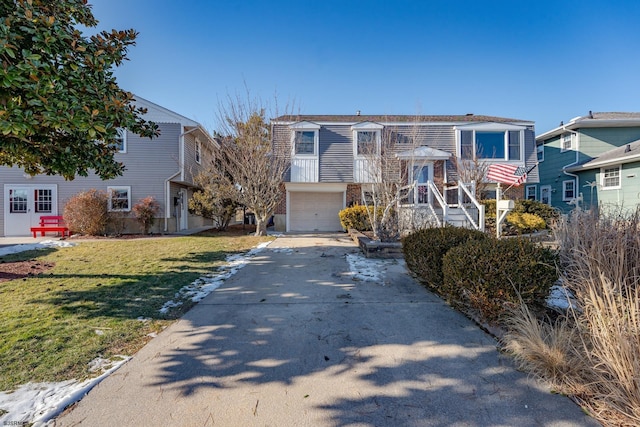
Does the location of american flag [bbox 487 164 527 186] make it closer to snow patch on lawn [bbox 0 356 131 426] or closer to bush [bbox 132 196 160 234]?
snow patch on lawn [bbox 0 356 131 426]

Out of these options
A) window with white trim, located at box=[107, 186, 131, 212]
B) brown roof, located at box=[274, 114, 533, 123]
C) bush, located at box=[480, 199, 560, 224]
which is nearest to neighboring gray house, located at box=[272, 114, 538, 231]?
brown roof, located at box=[274, 114, 533, 123]

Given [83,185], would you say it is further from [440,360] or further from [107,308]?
[440,360]

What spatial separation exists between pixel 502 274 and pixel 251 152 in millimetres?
10484

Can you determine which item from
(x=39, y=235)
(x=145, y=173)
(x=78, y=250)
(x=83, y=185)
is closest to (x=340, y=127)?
(x=145, y=173)

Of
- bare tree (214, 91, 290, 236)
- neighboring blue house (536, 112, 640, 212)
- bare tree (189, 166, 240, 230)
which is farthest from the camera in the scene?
neighboring blue house (536, 112, 640, 212)

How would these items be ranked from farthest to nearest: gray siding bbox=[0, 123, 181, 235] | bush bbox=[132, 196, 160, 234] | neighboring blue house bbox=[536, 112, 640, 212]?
gray siding bbox=[0, 123, 181, 235], neighboring blue house bbox=[536, 112, 640, 212], bush bbox=[132, 196, 160, 234]

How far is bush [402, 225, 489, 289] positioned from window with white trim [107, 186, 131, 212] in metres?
15.2

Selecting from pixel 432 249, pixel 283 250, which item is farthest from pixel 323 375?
pixel 283 250

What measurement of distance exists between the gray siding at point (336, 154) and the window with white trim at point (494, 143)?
244 inches

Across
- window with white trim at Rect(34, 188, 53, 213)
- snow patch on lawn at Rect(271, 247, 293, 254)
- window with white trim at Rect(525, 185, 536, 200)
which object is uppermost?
window with white trim at Rect(525, 185, 536, 200)

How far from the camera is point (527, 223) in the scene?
37.9 feet

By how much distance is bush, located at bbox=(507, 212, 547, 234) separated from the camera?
11.5m

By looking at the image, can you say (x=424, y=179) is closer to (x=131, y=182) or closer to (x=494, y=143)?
(x=494, y=143)

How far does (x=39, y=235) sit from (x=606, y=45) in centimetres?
2639
